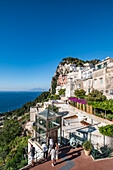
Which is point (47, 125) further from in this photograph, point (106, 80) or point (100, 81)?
point (100, 81)

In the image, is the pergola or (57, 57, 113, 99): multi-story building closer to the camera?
the pergola

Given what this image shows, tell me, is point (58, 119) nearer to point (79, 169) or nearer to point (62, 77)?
point (79, 169)

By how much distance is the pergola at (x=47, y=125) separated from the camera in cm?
726

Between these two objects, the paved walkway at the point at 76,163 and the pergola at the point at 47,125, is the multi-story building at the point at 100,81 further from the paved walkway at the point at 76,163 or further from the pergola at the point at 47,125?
the pergola at the point at 47,125

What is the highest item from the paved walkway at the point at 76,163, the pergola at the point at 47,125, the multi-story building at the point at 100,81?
the multi-story building at the point at 100,81

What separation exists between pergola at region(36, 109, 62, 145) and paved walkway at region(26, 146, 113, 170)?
56.0 inches

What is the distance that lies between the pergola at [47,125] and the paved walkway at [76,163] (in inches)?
56.0

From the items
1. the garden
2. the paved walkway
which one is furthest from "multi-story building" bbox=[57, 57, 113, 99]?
the paved walkway

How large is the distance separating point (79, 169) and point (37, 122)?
4.50 meters

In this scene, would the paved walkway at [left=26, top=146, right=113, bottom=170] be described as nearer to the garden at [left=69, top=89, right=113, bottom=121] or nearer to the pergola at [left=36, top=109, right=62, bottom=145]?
the pergola at [left=36, top=109, right=62, bottom=145]

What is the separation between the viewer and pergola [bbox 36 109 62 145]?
7.26 meters

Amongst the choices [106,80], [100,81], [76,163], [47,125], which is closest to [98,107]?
[76,163]

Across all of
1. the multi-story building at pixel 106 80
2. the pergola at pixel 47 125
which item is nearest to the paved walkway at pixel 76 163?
the pergola at pixel 47 125

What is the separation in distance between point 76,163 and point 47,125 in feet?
10.2
